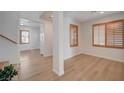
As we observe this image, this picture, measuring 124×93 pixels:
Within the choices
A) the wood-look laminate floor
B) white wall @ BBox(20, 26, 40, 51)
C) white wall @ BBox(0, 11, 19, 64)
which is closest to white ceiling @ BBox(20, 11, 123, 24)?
white wall @ BBox(0, 11, 19, 64)

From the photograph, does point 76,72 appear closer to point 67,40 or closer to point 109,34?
point 67,40

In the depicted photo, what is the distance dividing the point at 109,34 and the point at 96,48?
1.24m

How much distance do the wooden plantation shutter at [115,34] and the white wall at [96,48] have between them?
9.9 inches

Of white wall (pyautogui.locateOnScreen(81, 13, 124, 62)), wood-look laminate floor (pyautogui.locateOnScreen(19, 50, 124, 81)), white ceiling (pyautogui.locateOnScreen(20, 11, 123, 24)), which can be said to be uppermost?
white ceiling (pyautogui.locateOnScreen(20, 11, 123, 24))

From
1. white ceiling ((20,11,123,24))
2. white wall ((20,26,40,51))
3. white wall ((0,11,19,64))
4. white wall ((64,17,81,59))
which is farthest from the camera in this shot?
white wall ((20,26,40,51))

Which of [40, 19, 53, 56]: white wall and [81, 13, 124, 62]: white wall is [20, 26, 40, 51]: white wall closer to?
[40, 19, 53, 56]: white wall

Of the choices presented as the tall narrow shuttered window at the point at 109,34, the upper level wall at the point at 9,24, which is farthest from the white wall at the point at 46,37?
the tall narrow shuttered window at the point at 109,34

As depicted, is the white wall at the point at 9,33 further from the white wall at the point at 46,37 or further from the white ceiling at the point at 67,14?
the white wall at the point at 46,37

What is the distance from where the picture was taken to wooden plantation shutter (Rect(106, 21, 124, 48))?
493 centimetres

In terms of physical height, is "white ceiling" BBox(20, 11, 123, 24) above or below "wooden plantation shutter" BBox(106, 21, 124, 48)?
above

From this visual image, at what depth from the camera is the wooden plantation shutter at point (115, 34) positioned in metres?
4.93

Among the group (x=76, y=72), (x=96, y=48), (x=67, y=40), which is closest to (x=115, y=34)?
(x=96, y=48)

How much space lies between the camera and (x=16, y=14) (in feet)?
15.5
